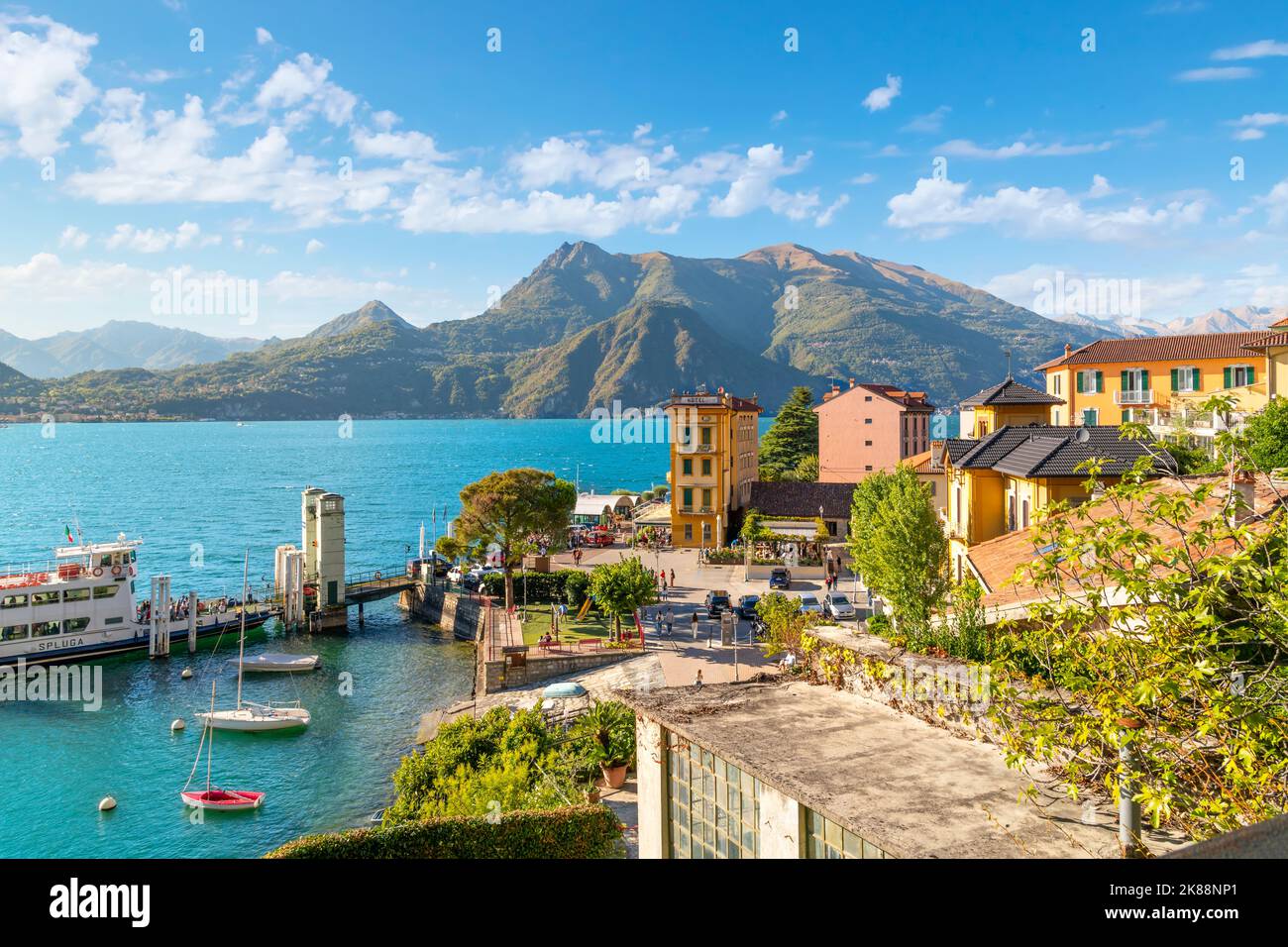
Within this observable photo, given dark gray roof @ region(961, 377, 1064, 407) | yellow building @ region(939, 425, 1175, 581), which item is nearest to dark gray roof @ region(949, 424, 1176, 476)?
yellow building @ region(939, 425, 1175, 581)

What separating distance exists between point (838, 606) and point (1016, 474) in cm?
1495

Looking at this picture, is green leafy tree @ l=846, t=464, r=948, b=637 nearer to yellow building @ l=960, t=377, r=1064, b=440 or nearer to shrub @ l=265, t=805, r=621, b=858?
shrub @ l=265, t=805, r=621, b=858

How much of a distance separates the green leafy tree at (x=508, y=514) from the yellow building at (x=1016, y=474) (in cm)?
2318

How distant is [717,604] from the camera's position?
4006cm

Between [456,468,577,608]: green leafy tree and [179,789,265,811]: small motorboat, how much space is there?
1950cm

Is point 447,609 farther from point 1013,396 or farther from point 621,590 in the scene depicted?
point 1013,396

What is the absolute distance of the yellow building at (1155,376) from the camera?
152ft

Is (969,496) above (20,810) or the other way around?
above

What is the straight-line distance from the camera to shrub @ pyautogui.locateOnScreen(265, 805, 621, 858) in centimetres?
1234
